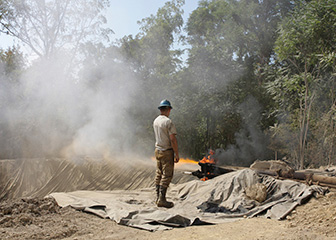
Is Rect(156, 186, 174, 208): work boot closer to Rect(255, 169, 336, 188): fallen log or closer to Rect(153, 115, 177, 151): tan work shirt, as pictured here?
Rect(153, 115, 177, 151): tan work shirt

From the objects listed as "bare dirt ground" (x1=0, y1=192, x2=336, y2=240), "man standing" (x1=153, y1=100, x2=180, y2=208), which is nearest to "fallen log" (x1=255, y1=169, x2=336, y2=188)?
"bare dirt ground" (x1=0, y1=192, x2=336, y2=240)

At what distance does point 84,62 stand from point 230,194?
15108 millimetres

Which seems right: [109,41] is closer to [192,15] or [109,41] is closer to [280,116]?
[192,15]

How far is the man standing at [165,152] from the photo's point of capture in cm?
500

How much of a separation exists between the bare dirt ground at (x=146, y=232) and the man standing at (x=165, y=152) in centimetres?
125

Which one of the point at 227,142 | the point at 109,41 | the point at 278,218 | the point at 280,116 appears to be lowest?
the point at 278,218

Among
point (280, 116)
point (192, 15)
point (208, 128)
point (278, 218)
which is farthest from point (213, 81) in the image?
point (278, 218)

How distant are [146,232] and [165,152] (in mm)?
1757

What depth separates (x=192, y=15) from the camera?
19.3 meters

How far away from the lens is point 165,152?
5094 mm

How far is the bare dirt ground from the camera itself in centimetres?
323

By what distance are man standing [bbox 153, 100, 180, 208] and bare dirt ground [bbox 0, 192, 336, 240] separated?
1.25m

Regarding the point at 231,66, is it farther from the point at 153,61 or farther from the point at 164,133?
the point at 164,133

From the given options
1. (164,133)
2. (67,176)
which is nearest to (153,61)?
(67,176)
